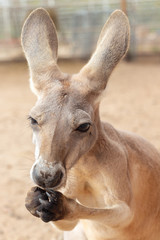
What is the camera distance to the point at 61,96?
2197 millimetres

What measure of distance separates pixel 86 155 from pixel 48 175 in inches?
21.5

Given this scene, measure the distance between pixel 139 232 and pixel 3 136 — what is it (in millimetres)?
3611

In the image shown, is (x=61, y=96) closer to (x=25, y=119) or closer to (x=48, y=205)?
(x=48, y=205)

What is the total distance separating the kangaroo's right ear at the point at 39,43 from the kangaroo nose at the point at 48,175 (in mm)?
614

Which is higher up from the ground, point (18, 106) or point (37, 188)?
point (37, 188)

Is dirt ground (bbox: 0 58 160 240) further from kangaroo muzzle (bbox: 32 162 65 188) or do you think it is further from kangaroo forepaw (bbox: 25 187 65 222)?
kangaroo muzzle (bbox: 32 162 65 188)

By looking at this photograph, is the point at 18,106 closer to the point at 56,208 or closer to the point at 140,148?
the point at 140,148

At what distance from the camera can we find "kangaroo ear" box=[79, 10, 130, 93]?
2.38m

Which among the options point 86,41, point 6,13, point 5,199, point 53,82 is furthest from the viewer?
point 6,13

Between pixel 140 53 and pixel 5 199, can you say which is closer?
pixel 5 199

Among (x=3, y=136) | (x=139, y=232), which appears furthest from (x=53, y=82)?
(x=3, y=136)

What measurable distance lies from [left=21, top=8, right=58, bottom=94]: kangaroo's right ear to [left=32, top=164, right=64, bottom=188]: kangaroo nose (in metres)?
0.61

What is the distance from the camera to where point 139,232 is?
2.74m

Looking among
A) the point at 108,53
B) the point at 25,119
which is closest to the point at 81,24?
the point at 25,119
